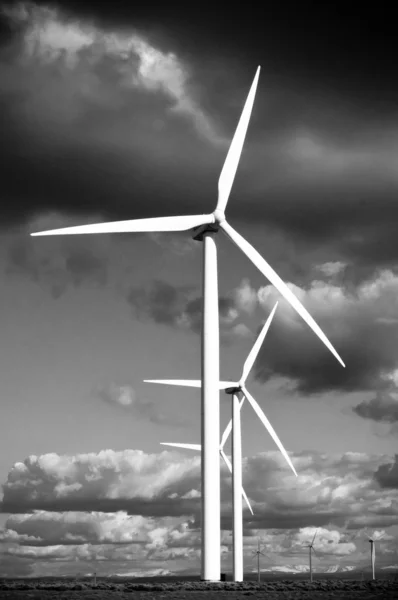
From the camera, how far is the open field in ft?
182

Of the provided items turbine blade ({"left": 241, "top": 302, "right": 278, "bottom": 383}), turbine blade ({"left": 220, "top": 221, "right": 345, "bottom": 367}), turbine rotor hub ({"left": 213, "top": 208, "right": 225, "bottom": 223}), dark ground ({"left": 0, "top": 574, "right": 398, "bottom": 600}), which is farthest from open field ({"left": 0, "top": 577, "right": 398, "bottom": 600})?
turbine blade ({"left": 241, "top": 302, "right": 278, "bottom": 383})

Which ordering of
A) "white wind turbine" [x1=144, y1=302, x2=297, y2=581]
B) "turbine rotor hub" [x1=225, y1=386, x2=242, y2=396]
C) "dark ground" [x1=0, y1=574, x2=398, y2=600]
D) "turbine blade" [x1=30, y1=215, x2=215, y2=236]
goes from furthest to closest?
"turbine rotor hub" [x1=225, y1=386, x2=242, y2=396], "white wind turbine" [x1=144, y1=302, x2=297, y2=581], "turbine blade" [x1=30, y1=215, x2=215, y2=236], "dark ground" [x1=0, y1=574, x2=398, y2=600]

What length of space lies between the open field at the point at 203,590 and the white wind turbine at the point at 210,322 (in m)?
3.44

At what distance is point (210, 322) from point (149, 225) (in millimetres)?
8519

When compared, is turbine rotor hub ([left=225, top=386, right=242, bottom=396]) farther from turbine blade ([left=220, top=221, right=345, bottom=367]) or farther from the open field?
the open field

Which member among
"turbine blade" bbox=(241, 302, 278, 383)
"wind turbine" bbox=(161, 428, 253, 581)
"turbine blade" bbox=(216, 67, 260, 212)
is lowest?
"wind turbine" bbox=(161, 428, 253, 581)

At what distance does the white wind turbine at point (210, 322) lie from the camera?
64312mm

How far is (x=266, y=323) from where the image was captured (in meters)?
100

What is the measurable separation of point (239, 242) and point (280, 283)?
4637 mm

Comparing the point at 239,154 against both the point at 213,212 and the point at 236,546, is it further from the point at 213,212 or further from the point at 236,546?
the point at 236,546

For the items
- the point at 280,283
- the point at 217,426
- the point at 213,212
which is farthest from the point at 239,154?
the point at 217,426

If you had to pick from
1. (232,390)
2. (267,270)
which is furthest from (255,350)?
(267,270)

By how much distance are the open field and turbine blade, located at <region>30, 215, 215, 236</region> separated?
→ 22873 mm

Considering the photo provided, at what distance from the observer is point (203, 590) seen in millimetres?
59688
